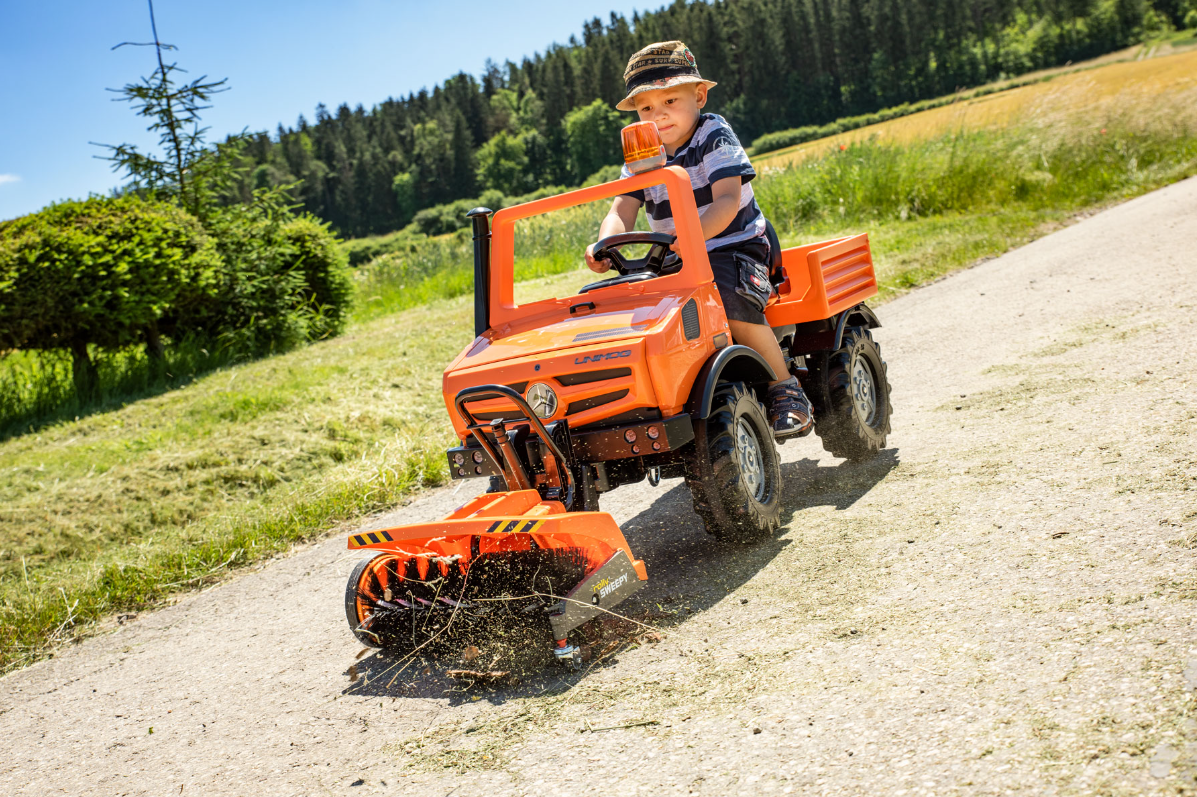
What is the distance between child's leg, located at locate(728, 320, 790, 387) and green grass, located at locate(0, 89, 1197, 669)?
3109mm

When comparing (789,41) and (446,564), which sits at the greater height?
(789,41)

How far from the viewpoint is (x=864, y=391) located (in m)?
5.73

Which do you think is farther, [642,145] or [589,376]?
[642,145]

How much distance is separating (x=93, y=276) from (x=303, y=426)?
3993 mm

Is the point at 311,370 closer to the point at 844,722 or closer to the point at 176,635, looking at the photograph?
the point at 176,635

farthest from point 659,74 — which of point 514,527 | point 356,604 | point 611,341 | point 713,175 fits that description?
point 356,604

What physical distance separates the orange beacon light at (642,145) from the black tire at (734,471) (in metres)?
1.09

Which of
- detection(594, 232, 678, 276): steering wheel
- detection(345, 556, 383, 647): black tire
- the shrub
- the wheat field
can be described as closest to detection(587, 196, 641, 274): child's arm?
detection(594, 232, 678, 276): steering wheel

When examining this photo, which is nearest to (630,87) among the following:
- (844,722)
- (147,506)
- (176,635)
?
(844,722)

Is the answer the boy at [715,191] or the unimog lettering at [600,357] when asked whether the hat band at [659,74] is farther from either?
the unimog lettering at [600,357]

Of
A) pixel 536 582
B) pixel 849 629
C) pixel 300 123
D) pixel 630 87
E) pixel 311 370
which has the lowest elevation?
pixel 849 629

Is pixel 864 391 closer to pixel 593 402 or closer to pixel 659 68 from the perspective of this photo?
pixel 659 68

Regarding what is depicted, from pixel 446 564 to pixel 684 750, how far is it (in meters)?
1.31

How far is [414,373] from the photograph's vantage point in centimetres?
989
